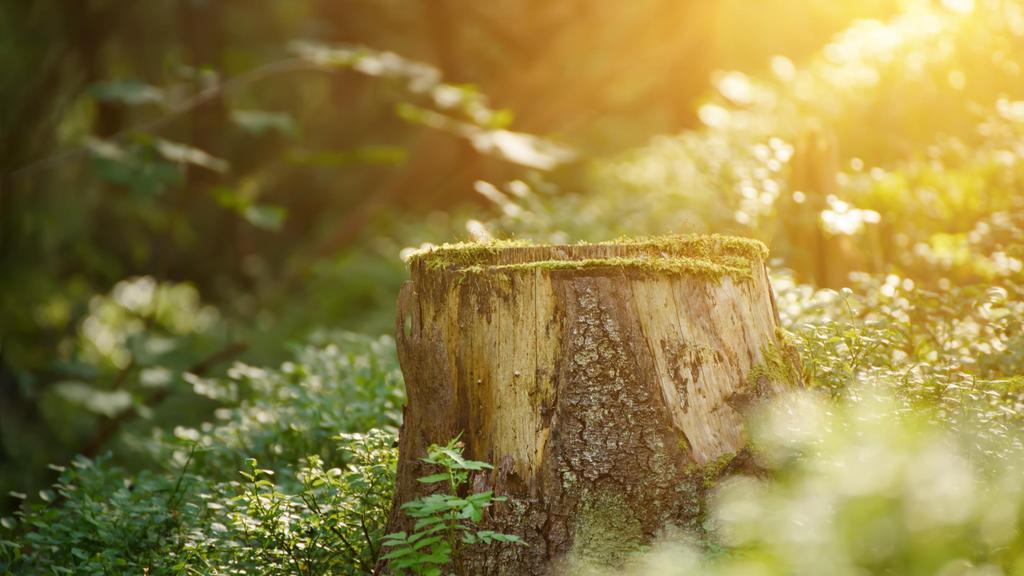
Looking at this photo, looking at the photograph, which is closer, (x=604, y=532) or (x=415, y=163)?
(x=604, y=532)

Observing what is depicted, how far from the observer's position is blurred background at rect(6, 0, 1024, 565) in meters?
6.85

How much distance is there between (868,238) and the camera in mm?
6824

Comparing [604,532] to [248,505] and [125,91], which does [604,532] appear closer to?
[248,505]

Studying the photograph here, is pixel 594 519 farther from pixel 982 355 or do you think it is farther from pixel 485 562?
pixel 982 355

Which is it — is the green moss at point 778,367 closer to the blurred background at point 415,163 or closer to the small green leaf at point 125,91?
the blurred background at point 415,163

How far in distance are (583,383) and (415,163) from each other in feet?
44.2

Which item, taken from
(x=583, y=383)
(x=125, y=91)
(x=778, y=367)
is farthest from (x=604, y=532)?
(x=125, y=91)

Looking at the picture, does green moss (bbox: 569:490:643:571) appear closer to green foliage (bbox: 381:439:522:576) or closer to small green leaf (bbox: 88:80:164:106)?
green foliage (bbox: 381:439:522:576)

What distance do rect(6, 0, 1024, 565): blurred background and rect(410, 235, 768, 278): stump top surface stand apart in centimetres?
35

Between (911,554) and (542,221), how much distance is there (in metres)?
5.25

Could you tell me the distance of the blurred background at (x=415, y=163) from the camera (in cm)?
685

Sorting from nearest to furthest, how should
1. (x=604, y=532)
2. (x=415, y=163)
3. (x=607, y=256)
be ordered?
(x=604, y=532), (x=607, y=256), (x=415, y=163)

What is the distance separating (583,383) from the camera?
10.8 ft

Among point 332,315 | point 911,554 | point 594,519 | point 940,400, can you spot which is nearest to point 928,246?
point 940,400
